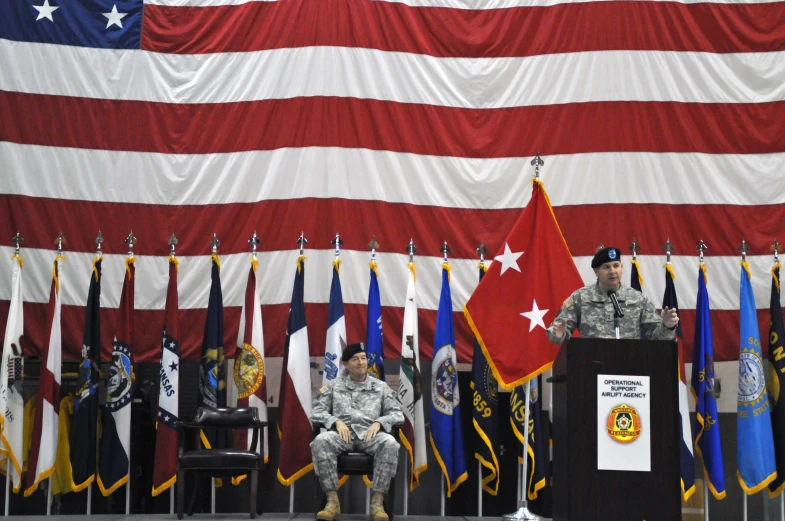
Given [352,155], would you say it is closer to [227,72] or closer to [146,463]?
[227,72]

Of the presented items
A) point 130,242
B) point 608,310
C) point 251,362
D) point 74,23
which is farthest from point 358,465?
point 74,23

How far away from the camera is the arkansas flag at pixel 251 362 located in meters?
6.44

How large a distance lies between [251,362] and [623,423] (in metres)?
3.05

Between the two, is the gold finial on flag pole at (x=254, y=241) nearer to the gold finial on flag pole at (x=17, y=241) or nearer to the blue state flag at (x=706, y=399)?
the gold finial on flag pole at (x=17, y=241)

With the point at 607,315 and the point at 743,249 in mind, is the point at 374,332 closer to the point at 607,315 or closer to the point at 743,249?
the point at 607,315

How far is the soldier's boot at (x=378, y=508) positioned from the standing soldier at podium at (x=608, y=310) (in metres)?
1.65

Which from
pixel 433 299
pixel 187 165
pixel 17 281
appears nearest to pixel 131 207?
pixel 187 165

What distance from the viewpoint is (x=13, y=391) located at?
253 inches

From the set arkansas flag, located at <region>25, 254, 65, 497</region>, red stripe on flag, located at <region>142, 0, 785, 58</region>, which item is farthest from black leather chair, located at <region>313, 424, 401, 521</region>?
red stripe on flag, located at <region>142, 0, 785, 58</region>

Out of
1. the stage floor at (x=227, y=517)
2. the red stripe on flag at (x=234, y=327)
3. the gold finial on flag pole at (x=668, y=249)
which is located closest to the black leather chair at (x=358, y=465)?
the stage floor at (x=227, y=517)

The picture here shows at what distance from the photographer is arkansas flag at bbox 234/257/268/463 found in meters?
6.44

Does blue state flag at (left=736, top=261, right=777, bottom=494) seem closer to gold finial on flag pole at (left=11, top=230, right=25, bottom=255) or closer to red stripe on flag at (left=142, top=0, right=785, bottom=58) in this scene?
red stripe on flag at (left=142, top=0, right=785, bottom=58)

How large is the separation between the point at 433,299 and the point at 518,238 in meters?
0.96

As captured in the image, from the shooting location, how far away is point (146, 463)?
6629mm
